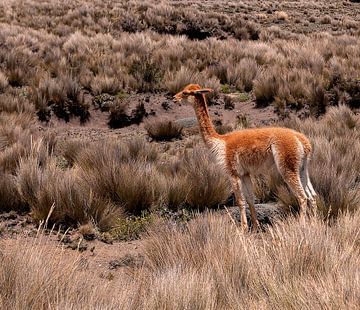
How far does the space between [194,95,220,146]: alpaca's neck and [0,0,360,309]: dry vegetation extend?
1.00m

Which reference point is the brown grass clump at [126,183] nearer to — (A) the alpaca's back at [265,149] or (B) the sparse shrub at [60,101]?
(A) the alpaca's back at [265,149]

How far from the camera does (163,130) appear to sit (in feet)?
36.2

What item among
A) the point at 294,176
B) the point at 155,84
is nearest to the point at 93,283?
the point at 294,176

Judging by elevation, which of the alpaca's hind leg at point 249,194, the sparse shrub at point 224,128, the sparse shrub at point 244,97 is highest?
the alpaca's hind leg at point 249,194

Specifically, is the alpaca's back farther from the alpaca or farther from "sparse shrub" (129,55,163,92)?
"sparse shrub" (129,55,163,92)

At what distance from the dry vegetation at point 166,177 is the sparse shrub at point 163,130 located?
25 mm

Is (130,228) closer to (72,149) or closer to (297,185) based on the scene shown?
(297,185)

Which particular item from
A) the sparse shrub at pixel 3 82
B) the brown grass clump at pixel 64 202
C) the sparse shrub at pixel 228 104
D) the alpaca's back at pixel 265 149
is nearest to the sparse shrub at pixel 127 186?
the brown grass clump at pixel 64 202

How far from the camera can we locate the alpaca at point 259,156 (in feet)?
16.8

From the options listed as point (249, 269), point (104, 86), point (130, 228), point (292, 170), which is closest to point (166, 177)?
point (130, 228)

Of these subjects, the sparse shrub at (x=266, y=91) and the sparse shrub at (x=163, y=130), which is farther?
the sparse shrub at (x=266, y=91)

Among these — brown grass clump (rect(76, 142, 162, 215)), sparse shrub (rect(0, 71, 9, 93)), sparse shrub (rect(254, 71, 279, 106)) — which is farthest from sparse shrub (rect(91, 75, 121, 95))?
brown grass clump (rect(76, 142, 162, 215))

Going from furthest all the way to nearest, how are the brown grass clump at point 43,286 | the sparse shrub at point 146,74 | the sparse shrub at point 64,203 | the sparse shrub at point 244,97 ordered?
the sparse shrub at point 146,74 → the sparse shrub at point 244,97 → the sparse shrub at point 64,203 → the brown grass clump at point 43,286

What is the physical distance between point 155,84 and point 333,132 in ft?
20.3
